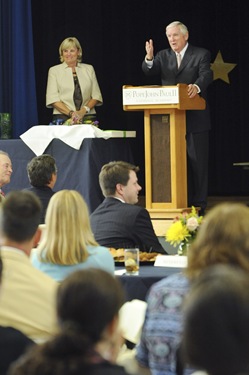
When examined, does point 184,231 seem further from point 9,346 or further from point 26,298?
point 9,346

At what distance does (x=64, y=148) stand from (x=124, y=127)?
11.2 feet

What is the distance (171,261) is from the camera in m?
4.11

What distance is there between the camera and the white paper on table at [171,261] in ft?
13.4

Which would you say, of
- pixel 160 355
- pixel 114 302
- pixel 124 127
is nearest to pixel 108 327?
pixel 114 302

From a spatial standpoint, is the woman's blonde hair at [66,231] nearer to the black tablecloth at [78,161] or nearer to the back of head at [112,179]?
the back of head at [112,179]

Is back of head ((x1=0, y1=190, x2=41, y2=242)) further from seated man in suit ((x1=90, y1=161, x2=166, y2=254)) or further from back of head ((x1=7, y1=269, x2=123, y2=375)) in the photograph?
seated man in suit ((x1=90, y1=161, x2=166, y2=254))

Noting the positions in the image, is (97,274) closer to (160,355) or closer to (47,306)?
(160,355)

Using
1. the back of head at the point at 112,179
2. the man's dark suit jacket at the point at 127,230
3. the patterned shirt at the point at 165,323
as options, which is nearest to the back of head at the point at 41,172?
the back of head at the point at 112,179

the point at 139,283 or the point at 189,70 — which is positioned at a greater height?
the point at 189,70

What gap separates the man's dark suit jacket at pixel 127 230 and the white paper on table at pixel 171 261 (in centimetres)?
45

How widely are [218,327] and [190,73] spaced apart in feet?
19.9

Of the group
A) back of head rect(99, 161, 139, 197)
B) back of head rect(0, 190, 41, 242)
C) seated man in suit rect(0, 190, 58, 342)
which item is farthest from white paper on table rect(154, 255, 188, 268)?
seated man in suit rect(0, 190, 58, 342)

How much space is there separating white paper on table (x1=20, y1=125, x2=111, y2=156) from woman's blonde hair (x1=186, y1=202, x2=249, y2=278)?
5300mm

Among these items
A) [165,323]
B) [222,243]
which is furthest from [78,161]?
[222,243]
